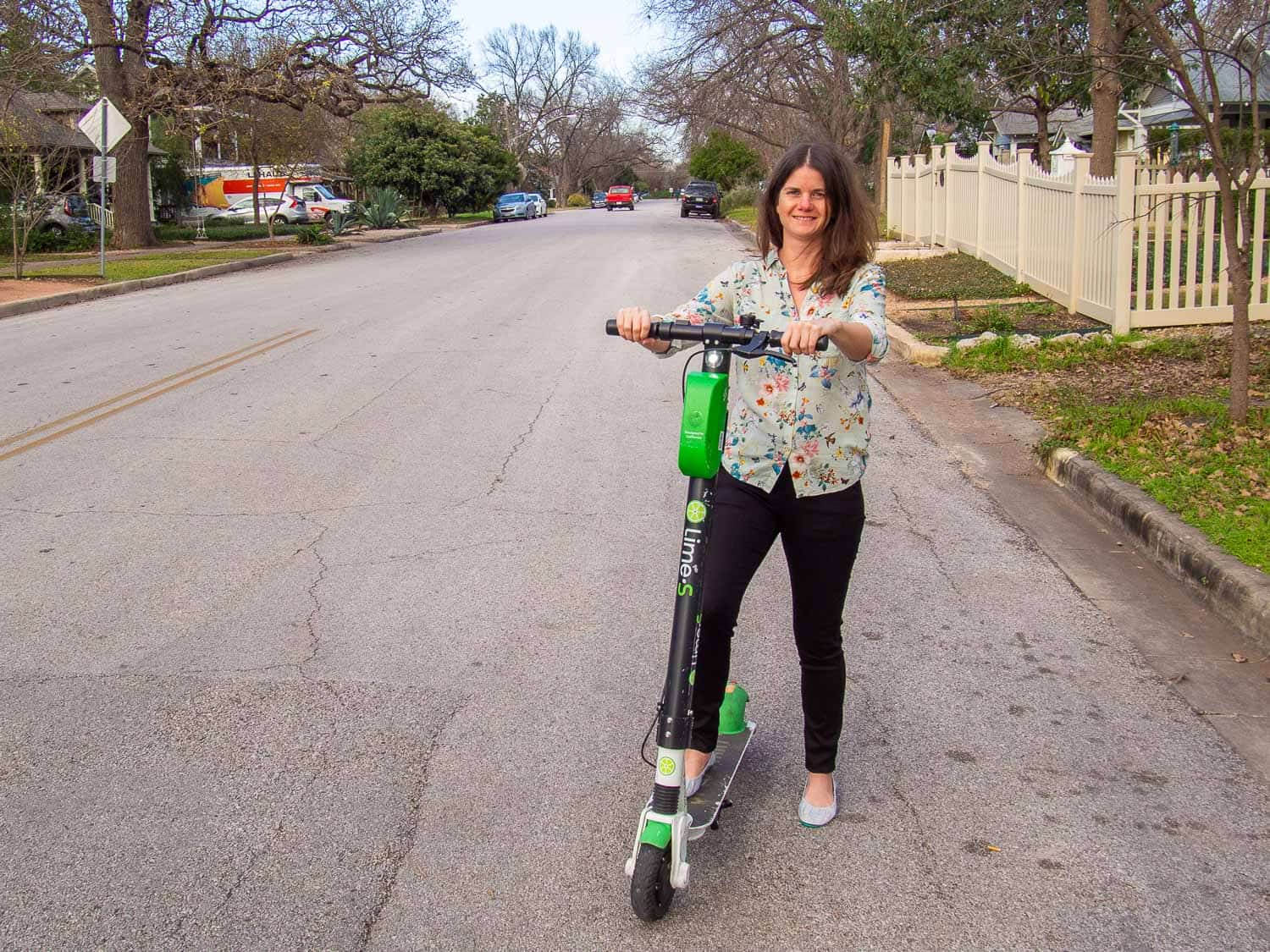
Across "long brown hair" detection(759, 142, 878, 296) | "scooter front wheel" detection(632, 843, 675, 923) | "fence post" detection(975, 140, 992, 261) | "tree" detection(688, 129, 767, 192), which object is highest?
"tree" detection(688, 129, 767, 192)

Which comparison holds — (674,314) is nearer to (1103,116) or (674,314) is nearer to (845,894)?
(845,894)

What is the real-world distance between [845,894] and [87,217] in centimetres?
3644

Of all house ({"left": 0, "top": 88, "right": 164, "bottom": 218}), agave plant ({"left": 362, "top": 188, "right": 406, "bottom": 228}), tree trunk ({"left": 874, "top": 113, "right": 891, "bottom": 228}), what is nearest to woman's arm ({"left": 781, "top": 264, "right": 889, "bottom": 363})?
house ({"left": 0, "top": 88, "right": 164, "bottom": 218})

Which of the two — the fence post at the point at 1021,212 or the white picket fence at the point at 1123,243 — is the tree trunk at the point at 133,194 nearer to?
the white picket fence at the point at 1123,243

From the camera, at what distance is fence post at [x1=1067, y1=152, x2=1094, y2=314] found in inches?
469

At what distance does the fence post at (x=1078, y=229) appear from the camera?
11914 mm

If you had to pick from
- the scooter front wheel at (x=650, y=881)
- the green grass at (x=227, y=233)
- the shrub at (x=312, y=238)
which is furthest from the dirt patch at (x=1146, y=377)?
the green grass at (x=227, y=233)

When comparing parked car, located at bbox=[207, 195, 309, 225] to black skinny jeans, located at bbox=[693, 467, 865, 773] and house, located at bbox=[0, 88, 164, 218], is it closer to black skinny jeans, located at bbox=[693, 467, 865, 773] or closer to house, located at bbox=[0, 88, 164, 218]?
house, located at bbox=[0, 88, 164, 218]

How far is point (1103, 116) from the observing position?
15289 millimetres

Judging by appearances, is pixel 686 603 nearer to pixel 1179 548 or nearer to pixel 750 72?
pixel 1179 548

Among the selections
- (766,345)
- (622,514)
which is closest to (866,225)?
(766,345)

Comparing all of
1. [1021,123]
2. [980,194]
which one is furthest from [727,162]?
[980,194]

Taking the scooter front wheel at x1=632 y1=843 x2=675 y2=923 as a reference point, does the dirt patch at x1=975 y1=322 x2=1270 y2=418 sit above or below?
above

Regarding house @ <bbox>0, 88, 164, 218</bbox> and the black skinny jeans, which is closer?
the black skinny jeans
